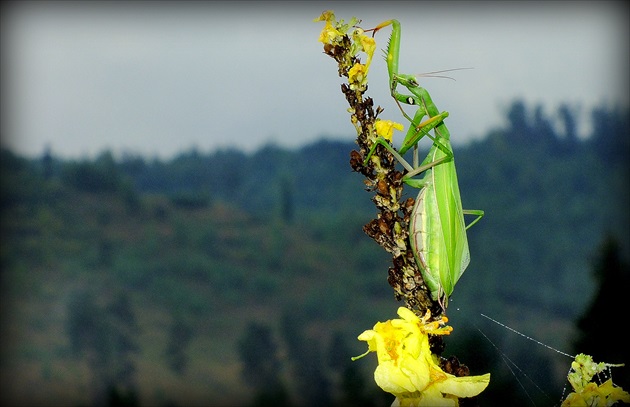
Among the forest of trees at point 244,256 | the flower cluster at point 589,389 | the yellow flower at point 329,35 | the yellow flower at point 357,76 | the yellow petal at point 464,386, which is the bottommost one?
the forest of trees at point 244,256

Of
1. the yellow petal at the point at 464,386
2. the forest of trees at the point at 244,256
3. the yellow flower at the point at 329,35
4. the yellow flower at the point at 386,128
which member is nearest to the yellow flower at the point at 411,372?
the yellow petal at the point at 464,386

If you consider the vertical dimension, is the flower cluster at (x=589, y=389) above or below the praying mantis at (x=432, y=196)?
below

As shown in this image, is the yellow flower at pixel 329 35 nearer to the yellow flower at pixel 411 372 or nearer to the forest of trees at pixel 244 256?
the yellow flower at pixel 411 372

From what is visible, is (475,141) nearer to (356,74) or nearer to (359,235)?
(359,235)

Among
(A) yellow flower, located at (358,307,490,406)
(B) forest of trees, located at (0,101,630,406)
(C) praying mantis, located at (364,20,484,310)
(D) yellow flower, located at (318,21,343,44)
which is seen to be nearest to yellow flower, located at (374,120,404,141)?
(C) praying mantis, located at (364,20,484,310)

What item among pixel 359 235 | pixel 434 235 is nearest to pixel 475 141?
pixel 359 235

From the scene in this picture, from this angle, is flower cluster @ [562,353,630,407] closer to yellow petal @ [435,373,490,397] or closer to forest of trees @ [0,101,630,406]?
yellow petal @ [435,373,490,397]

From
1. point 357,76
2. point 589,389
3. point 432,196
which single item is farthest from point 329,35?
point 589,389
